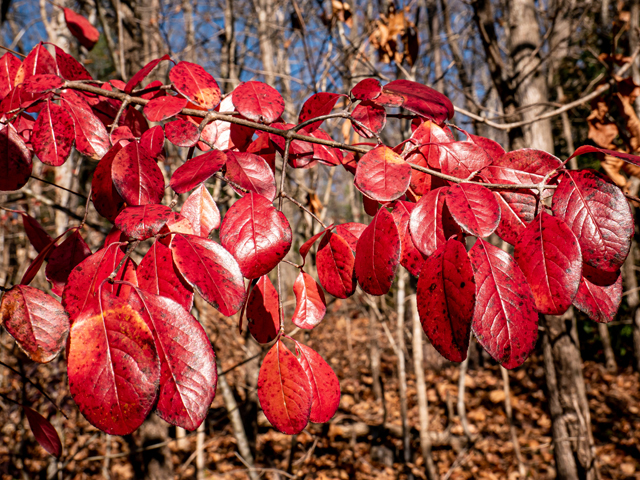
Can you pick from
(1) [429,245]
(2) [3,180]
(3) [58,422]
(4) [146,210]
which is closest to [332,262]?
(1) [429,245]

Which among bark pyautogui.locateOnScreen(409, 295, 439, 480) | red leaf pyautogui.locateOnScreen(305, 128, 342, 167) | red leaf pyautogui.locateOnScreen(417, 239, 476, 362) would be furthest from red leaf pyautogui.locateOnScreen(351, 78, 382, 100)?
bark pyautogui.locateOnScreen(409, 295, 439, 480)

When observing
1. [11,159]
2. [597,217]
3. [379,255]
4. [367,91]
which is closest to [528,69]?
[367,91]

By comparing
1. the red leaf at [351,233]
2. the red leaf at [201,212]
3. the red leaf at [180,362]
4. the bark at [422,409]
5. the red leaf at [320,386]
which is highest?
the red leaf at [201,212]

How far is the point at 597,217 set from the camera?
1.48 feet

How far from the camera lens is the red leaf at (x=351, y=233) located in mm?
621

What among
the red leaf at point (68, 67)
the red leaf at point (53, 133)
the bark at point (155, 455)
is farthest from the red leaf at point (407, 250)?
the bark at point (155, 455)

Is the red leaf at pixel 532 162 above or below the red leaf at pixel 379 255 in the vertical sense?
above

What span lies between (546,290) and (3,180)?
816 mm

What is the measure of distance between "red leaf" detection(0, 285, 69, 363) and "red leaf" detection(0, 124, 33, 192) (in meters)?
0.22

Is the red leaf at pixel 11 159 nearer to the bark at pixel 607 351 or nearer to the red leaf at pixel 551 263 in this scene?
the red leaf at pixel 551 263

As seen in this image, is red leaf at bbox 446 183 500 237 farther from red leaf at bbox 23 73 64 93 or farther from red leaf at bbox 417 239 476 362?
red leaf at bbox 23 73 64 93

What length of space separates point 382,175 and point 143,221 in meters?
0.30

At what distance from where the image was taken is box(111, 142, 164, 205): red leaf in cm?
49

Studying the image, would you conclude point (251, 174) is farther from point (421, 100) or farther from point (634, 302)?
point (634, 302)
